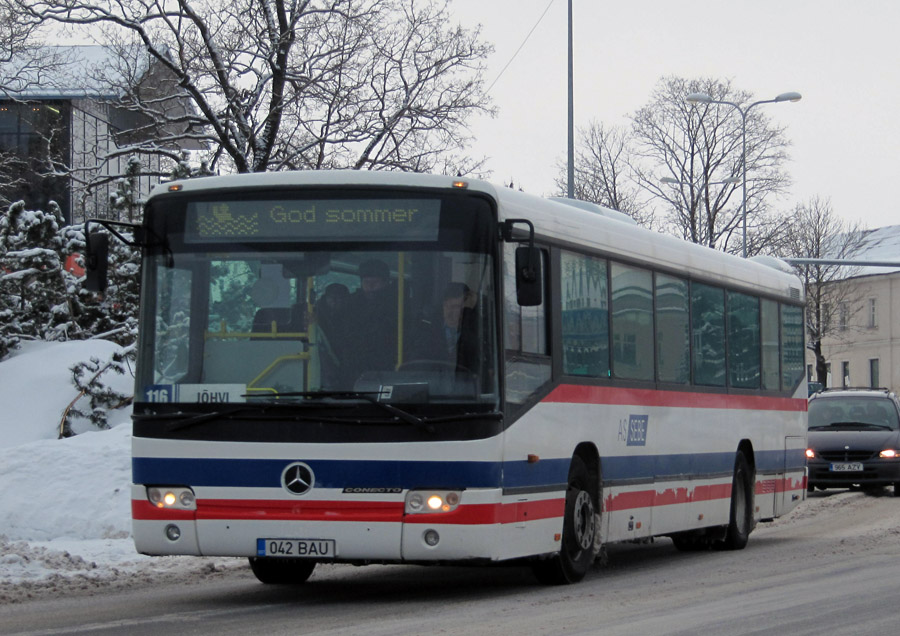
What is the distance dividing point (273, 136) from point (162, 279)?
59.7 feet

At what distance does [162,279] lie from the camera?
1084 cm

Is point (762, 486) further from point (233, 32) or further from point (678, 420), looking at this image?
point (233, 32)

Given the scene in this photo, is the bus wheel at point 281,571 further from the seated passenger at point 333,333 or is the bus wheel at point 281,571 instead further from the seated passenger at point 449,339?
the seated passenger at point 449,339

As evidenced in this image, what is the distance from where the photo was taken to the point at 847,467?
25.8 m

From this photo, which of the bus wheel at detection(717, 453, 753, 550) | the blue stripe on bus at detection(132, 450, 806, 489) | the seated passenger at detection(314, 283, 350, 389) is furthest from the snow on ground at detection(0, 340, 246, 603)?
the bus wheel at detection(717, 453, 753, 550)

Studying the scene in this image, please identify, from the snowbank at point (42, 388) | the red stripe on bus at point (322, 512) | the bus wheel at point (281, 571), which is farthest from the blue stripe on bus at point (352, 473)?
the snowbank at point (42, 388)

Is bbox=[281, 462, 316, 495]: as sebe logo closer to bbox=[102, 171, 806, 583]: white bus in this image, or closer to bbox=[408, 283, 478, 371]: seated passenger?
bbox=[102, 171, 806, 583]: white bus

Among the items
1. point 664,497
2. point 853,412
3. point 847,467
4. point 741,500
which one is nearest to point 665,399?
point 664,497

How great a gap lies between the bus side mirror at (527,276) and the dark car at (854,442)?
16190mm

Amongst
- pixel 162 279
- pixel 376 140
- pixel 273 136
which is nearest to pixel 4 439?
pixel 273 136

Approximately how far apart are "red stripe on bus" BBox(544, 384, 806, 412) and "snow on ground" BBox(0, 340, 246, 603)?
370 cm

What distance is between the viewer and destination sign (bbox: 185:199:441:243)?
1052cm

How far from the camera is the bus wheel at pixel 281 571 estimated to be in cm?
1203

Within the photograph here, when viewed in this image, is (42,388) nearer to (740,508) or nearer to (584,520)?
(740,508)
